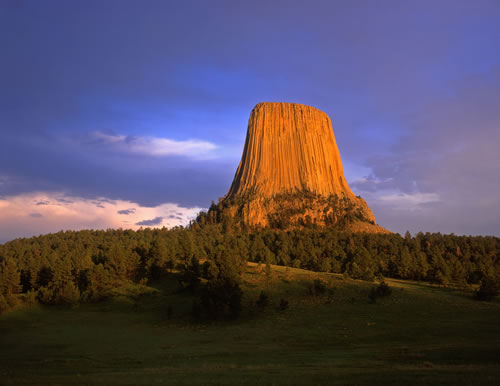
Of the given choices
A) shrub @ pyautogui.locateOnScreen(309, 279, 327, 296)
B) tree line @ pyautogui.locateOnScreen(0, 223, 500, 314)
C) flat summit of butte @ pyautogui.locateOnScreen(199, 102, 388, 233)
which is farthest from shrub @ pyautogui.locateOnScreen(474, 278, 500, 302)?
flat summit of butte @ pyautogui.locateOnScreen(199, 102, 388, 233)

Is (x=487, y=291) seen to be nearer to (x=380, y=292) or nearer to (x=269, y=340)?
(x=380, y=292)

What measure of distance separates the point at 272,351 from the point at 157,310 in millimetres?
22464

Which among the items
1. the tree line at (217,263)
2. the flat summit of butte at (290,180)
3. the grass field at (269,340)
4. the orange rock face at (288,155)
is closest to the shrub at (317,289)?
the grass field at (269,340)

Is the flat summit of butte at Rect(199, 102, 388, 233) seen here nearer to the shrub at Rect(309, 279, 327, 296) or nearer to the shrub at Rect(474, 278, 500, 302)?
the shrub at Rect(309, 279, 327, 296)

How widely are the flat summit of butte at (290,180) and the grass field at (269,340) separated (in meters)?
51.1

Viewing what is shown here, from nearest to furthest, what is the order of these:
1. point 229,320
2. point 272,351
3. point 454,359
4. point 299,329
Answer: point 454,359 < point 272,351 < point 299,329 < point 229,320

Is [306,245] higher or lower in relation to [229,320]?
higher

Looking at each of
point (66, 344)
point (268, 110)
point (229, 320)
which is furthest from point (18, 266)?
point (268, 110)

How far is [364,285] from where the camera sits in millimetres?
43688

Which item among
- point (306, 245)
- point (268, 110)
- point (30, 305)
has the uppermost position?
point (268, 110)

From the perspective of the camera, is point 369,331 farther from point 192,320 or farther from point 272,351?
point 192,320

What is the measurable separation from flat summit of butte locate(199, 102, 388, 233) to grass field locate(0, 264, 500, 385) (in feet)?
168

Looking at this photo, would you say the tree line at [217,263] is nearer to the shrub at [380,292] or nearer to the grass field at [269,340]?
the grass field at [269,340]

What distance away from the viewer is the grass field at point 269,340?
48.3 ft
